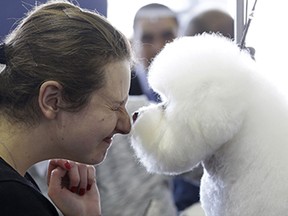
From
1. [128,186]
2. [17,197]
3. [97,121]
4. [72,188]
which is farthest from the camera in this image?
[128,186]

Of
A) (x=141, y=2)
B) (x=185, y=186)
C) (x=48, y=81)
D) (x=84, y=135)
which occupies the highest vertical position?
(x=48, y=81)

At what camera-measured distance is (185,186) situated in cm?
160

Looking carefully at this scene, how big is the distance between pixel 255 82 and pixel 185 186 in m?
0.70

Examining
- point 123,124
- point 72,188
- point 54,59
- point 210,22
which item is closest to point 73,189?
point 72,188

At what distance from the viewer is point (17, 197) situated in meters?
0.76

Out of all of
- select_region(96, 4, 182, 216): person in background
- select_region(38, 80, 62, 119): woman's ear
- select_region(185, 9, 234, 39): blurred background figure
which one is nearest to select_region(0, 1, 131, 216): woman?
select_region(38, 80, 62, 119): woman's ear

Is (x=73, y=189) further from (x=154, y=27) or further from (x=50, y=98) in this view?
(x=154, y=27)

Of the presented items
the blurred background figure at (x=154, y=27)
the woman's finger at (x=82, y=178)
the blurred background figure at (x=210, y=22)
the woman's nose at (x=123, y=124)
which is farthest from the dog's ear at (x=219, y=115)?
the blurred background figure at (x=210, y=22)

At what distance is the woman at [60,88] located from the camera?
836 millimetres

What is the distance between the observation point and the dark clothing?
76 cm

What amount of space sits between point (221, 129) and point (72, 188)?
316 mm

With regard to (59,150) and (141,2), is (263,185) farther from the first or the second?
(141,2)

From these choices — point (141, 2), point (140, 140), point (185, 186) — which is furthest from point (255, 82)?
point (141, 2)

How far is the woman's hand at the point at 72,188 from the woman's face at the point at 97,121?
0.10 metres
